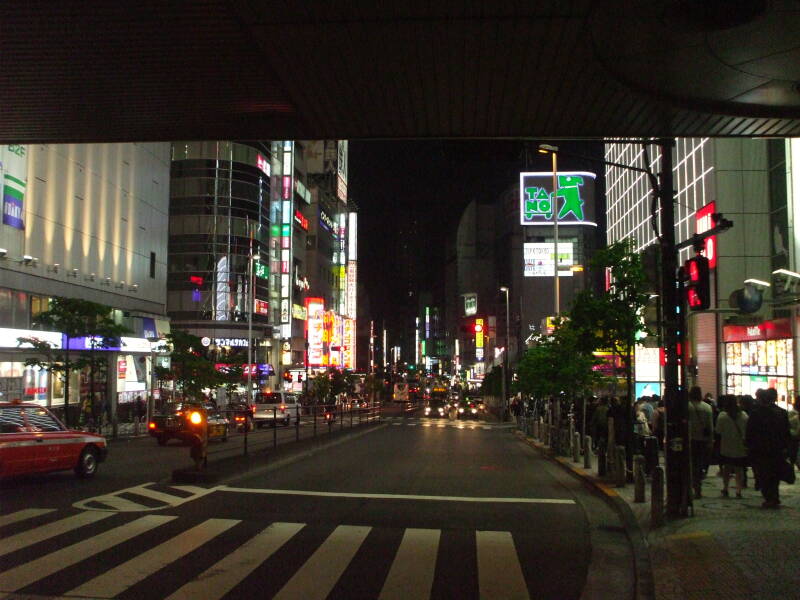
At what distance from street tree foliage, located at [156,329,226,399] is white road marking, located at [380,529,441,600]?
2912 centimetres

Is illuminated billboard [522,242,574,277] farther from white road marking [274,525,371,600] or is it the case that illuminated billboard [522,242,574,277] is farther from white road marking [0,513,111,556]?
white road marking [274,525,371,600]

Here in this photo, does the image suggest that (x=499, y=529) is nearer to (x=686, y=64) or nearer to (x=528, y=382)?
(x=686, y=64)

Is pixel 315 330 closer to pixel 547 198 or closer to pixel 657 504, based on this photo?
pixel 547 198

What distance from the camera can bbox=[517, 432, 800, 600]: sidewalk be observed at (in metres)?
7.25

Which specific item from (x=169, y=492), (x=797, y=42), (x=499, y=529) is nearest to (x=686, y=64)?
(x=797, y=42)

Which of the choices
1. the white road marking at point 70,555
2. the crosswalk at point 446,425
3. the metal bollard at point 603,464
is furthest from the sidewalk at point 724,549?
the crosswalk at point 446,425

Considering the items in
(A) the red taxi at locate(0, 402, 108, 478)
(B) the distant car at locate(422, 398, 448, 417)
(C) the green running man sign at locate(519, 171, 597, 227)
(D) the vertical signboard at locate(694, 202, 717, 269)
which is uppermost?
(C) the green running man sign at locate(519, 171, 597, 227)

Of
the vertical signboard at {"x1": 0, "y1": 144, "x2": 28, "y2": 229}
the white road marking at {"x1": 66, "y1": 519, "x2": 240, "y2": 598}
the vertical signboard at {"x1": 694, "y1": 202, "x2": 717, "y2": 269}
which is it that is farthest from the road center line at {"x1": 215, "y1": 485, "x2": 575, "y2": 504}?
the vertical signboard at {"x1": 694, "y1": 202, "x2": 717, "y2": 269}

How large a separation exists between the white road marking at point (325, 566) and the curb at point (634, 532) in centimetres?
309

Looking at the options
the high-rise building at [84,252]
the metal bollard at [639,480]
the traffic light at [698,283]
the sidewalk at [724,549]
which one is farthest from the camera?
the high-rise building at [84,252]

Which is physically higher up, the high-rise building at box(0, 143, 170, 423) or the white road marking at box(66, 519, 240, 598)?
the high-rise building at box(0, 143, 170, 423)

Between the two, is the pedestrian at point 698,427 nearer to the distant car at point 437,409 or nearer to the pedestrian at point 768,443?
the pedestrian at point 768,443

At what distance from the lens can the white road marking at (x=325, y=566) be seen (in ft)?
24.8

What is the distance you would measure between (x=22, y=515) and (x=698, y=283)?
1068cm
